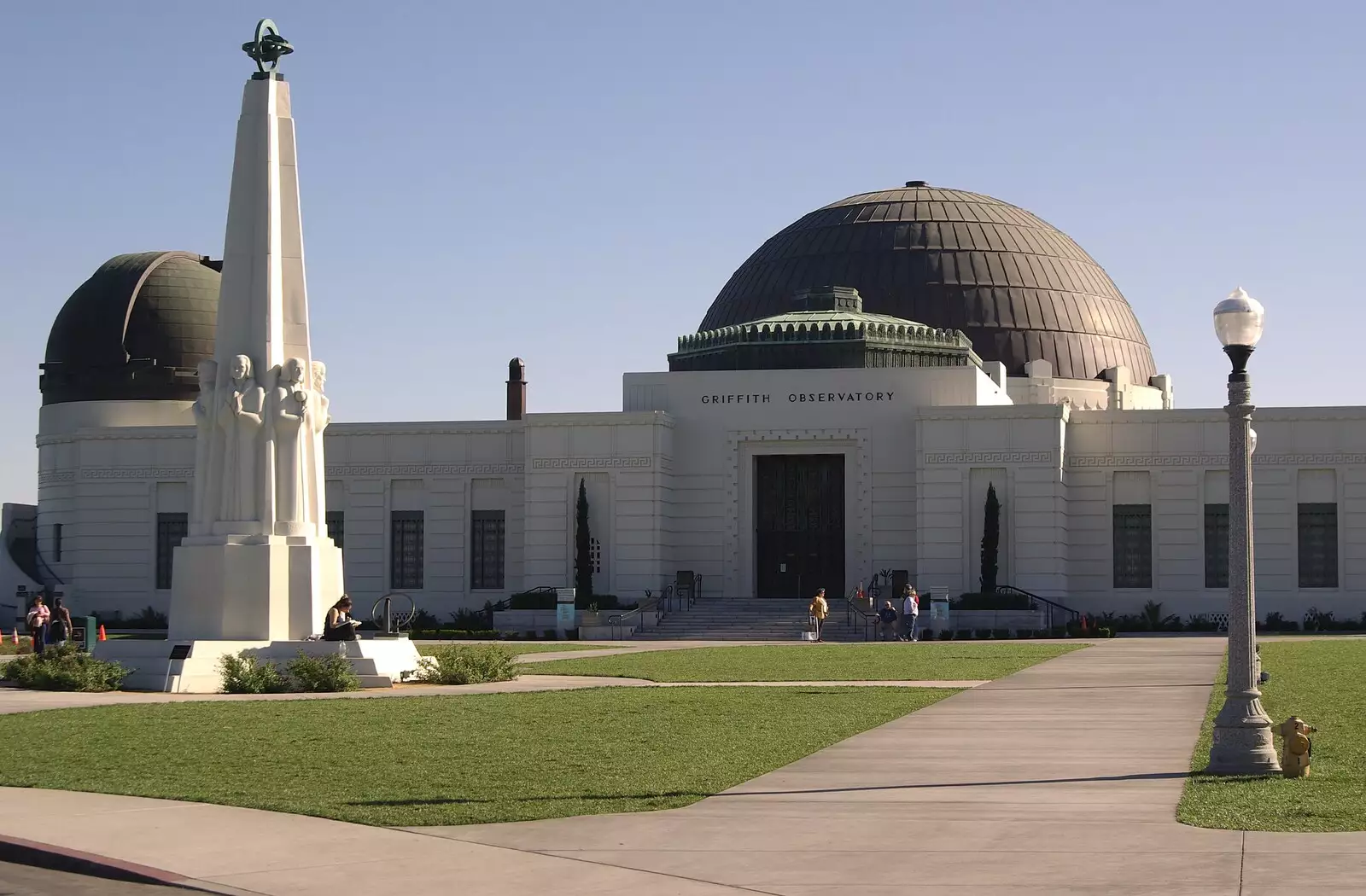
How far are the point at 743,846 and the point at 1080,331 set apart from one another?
5643cm

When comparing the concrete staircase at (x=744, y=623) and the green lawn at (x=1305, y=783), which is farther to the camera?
the concrete staircase at (x=744, y=623)

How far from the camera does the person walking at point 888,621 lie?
151 ft

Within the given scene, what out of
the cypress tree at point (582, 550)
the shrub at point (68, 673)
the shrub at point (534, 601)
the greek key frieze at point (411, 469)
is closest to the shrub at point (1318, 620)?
the cypress tree at point (582, 550)

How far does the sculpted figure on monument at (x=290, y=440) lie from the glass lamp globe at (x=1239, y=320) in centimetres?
1567

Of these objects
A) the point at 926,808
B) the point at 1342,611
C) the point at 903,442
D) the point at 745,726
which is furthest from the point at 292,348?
the point at 1342,611

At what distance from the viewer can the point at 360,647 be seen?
1036 inches

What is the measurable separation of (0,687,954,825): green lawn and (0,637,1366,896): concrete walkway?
1.85ft

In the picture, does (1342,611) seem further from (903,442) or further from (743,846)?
(743,846)

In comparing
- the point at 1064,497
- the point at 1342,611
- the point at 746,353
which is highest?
the point at 746,353

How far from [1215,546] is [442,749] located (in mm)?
39374

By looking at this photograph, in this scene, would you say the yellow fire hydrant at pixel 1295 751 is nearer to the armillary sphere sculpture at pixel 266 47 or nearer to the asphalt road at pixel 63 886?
the asphalt road at pixel 63 886

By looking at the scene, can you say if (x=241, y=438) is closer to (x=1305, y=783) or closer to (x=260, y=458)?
(x=260, y=458)

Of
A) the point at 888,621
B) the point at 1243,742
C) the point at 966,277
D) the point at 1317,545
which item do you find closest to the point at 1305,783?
the point at 1243,742

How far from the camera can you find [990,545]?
4972cm
